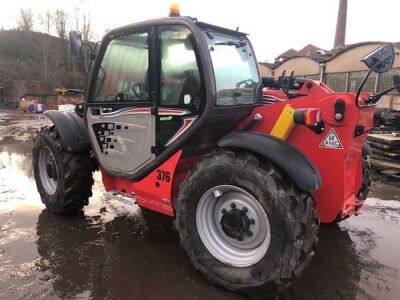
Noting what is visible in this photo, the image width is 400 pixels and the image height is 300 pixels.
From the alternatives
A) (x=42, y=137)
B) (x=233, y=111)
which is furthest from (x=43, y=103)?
(x=233, y=111)

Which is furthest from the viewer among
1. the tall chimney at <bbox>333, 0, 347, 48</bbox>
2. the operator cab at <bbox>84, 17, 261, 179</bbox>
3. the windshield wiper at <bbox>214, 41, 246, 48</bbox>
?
the tall chimney at <bbox>333, 0, 347, 48</bbox>

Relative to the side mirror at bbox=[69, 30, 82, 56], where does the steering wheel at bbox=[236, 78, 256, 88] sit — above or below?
below

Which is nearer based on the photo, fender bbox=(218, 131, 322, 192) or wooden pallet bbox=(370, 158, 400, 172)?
fender bbox=(218, 131, 322, 192)

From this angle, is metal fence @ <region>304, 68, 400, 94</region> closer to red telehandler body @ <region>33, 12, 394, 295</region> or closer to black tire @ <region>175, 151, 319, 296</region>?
red telehandler body @ <region>33, 12, 394, 295</region>

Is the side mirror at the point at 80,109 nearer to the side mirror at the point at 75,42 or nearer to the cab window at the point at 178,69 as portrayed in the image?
the side mirror at the point at 75,42

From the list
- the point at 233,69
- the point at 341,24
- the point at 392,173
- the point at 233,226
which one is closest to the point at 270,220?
the point at 233,226

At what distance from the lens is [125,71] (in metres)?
3.74

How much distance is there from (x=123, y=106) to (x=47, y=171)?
5.68 feet

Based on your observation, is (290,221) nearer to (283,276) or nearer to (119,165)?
(283,276)

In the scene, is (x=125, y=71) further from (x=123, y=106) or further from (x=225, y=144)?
(x=225, y=144)

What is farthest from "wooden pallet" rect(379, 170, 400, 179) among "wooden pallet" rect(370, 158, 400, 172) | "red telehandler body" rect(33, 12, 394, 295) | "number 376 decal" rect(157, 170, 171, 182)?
"number 376 decal" rect(157, 170, 171, 182)

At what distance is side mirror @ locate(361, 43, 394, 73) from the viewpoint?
278cm

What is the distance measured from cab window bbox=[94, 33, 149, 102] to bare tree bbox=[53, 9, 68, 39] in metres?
46.1

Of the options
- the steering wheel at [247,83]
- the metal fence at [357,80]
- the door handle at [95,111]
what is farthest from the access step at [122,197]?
the metal fence at [357,80]
